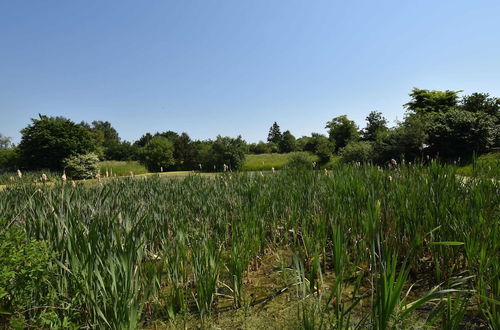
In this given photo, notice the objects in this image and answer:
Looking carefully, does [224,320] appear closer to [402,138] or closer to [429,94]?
[402,138]

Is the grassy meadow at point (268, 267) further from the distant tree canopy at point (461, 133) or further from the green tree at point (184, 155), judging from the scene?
the green tree at point (184, 155)

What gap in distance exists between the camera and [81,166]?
23359 millimetres

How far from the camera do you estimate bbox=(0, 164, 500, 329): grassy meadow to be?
60.5 inches

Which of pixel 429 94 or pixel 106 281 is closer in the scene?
pixel 106 281

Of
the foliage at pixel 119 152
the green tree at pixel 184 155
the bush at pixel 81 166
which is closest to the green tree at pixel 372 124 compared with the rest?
the green tree at pixel 184 155

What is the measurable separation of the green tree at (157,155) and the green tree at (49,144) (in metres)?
7.05

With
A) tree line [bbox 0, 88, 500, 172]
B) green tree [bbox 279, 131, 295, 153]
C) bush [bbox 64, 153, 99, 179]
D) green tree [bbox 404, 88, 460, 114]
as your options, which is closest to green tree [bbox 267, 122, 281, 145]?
green tree [bbox 279, 131, 295, 153]

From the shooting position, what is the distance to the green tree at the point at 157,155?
32531 millimetres

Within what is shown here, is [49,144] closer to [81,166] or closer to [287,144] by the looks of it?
[81,166]

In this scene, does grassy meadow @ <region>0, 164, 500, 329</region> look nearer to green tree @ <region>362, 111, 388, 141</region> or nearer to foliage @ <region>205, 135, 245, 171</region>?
foliage @ <region>205, 135, 245, 171</region>

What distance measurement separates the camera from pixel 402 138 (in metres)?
20.3

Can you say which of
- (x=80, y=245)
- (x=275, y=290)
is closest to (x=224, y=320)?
(x=275, y=290)

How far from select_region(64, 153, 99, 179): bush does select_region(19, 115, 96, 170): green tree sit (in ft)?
4.78

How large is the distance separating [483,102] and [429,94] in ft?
30.3
